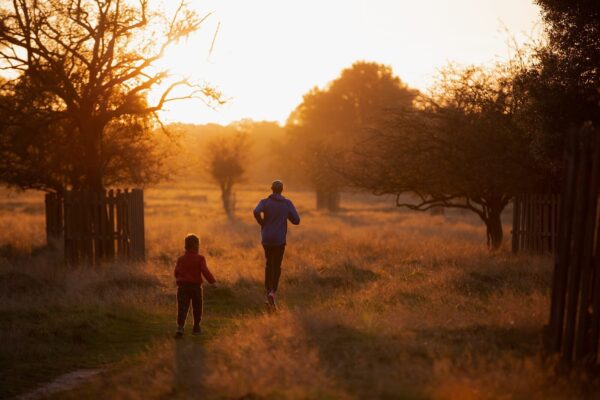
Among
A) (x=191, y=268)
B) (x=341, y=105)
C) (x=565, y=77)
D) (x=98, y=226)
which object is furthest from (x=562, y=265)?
(x=341, y=105)

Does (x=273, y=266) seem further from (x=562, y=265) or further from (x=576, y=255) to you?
(x=576, y=255)

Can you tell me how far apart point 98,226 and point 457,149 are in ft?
32.3

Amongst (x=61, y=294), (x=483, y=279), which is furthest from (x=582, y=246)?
(x=61, y=294)

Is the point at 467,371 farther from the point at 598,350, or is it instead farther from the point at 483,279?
the point at 483,279

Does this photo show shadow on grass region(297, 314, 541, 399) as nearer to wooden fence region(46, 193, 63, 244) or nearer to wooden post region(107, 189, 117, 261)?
wooden post region(107, 189, 117, 261)

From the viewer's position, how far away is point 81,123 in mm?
20125

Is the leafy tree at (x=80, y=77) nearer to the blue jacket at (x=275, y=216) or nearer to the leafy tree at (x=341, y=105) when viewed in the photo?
the blue jacket at (x=275, y=216)

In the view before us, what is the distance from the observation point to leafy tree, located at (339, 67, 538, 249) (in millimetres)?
20219

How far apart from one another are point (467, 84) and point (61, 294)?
12.6 m

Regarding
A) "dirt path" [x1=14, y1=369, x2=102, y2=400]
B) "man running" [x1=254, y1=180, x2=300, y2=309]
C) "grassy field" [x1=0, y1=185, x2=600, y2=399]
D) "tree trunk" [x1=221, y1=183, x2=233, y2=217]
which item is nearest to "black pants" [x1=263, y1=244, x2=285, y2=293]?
"man running" [x1=254, y1=180, x2=300, y2=309]

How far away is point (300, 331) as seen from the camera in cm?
952

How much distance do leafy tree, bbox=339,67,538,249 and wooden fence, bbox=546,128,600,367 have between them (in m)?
12.3

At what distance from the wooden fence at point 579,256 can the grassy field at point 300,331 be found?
40cm

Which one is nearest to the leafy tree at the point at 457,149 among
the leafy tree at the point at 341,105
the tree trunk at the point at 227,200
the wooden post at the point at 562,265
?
the wooden post at the point at 562,265
